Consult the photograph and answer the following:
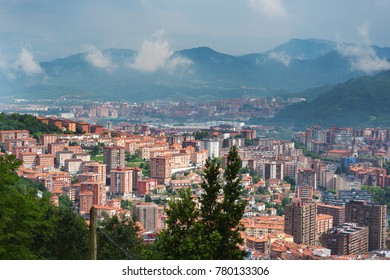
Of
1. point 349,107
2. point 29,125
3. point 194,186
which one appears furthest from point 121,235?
point 29,125

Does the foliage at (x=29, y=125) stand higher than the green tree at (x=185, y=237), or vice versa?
the foliage at (x=29, y=125)

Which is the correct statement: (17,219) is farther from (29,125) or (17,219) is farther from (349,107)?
(29,125)

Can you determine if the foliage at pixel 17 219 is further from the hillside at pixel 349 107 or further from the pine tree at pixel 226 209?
the hillside at pixel 349 107

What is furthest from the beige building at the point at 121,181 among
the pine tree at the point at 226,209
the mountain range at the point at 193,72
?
the pine tree at the point at 226,209
